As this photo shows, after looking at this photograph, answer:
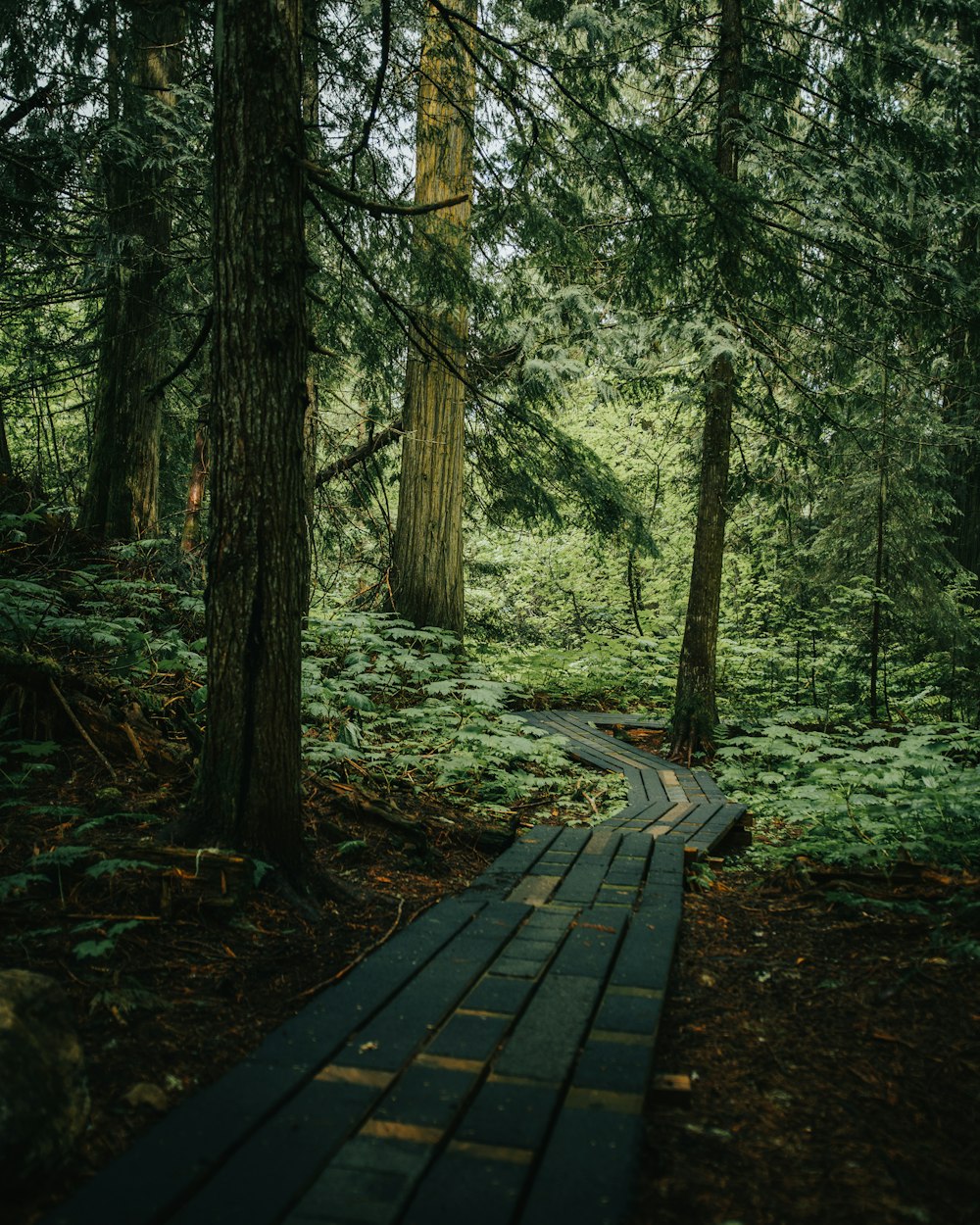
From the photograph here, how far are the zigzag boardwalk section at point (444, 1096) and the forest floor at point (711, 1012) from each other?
133 mm

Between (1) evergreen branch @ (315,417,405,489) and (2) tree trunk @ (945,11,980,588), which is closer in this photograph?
(2) tree trunk @ (945,11,980,588)

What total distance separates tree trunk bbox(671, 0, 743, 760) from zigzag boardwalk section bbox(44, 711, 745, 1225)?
4762 millimetres

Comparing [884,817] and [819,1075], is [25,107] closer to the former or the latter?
[884,817]

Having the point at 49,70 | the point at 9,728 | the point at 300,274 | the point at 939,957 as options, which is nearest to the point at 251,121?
the point at 300,274

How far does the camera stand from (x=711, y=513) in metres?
8.16

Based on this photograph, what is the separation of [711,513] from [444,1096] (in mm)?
6841

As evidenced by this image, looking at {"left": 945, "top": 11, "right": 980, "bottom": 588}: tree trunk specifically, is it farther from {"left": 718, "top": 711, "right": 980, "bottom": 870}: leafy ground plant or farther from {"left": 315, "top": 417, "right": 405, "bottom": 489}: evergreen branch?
{"left": 315, "top": 417, "right": 405, "bottom": 489}: evergreen branch

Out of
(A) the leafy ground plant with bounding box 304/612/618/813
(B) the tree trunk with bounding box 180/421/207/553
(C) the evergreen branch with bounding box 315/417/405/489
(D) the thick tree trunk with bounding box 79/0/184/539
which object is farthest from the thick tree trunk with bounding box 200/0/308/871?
(B) the tree trunk with bounding box 180/421/207/553

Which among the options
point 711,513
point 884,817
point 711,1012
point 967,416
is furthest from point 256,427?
point 967,416

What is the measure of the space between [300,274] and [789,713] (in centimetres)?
709

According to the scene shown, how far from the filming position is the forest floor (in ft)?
6.42

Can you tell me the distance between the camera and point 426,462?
1001 cm

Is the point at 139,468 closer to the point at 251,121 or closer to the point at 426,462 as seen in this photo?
the point at 426,462

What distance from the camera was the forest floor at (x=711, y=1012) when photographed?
1.96 m
